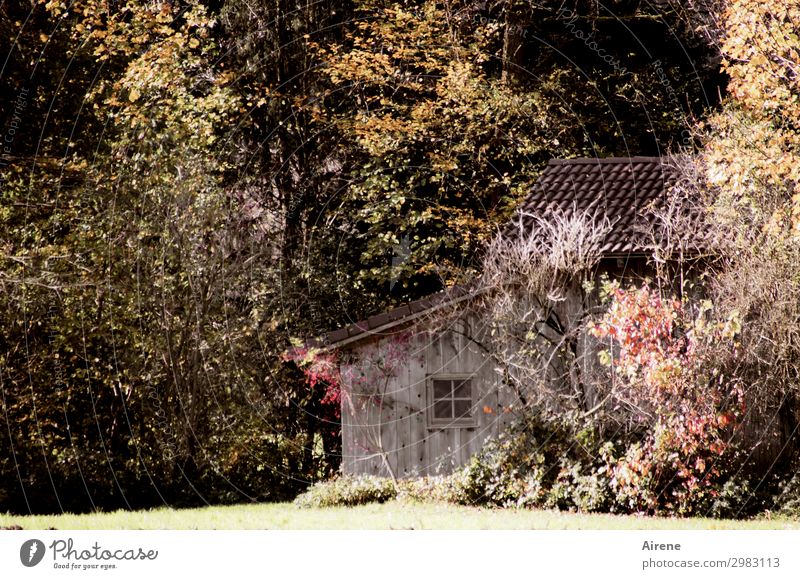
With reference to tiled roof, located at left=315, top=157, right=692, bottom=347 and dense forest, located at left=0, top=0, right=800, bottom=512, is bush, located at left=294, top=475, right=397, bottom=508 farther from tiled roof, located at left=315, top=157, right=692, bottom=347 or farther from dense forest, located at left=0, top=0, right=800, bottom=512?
tiled roof, located at left=315, top=157, right=692, bottom=347

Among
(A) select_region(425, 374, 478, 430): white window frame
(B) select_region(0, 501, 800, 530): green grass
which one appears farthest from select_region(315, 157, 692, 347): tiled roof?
(B) select_region(0, 501, 800, 530): green grass

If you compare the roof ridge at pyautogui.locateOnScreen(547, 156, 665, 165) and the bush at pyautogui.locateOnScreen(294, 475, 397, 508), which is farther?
the roof ridge at pyautogui.locateOnScreen(547, 156, 665, 165)

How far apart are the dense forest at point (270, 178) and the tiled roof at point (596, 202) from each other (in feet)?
3.38

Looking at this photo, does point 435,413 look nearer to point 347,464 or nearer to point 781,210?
point 347,464

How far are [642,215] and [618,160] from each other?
2.03m

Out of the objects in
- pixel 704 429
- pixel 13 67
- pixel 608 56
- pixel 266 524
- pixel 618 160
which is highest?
pixel 608 56

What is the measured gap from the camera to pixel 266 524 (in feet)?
47.4

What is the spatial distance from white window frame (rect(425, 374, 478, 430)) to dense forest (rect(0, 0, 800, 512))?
2104 millimetres

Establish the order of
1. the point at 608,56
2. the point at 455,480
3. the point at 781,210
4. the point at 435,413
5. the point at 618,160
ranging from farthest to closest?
the point at 608,56 → the point at 618,160 → the point at 435,413 → the point at 455,480 → the point at 781,210

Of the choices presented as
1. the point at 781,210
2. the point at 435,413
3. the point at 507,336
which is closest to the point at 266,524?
the point at 435,413

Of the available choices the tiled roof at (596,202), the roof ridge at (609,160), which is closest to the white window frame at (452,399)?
the tiled roof at (596,202)

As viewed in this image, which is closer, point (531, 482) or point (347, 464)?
point (531, 482)

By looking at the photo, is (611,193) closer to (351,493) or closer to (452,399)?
(452,399)

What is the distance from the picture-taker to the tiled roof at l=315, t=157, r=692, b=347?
15.6m
